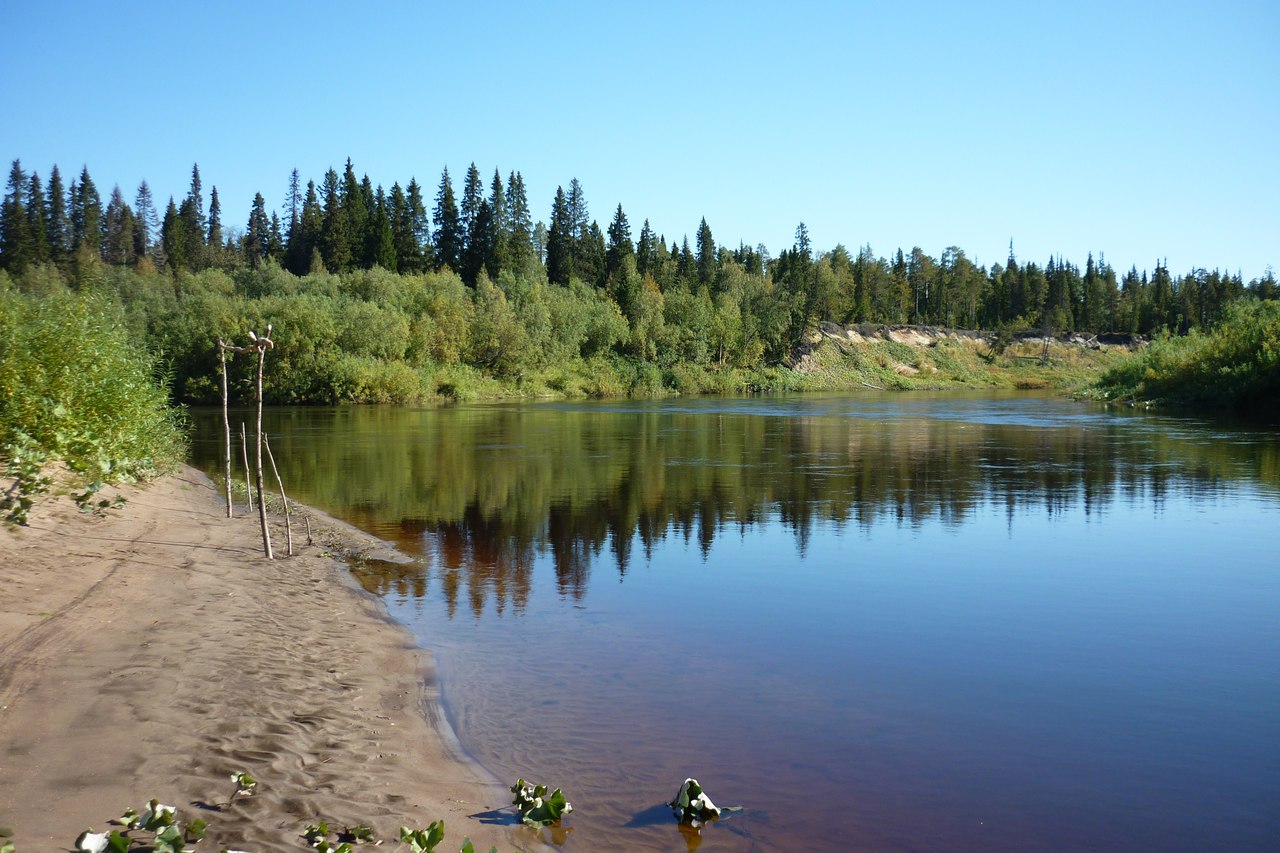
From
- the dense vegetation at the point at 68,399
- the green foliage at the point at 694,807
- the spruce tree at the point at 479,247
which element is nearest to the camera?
the green foliage at the point at 694,807

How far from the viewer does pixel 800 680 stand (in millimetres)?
10719

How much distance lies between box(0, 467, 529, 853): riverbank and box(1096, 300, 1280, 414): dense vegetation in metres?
58.4

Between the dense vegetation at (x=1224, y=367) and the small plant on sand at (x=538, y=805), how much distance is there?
2360 inches

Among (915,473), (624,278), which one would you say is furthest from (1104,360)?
(915,473)

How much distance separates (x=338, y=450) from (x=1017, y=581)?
1060 inches

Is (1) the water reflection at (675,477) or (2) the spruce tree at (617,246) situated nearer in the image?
(1) the water reflection at (675,477)

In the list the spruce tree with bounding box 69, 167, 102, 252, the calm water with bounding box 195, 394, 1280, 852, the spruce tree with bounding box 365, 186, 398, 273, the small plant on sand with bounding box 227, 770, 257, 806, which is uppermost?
the spruce tree with bounding box 69, 167, 102, 252

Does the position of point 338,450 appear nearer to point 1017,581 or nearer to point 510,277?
point 1017,581

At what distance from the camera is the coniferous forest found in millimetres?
70625

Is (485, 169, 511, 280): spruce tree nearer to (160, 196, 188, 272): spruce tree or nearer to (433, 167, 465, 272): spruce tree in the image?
(433, 167, 465, 272): spruce tree

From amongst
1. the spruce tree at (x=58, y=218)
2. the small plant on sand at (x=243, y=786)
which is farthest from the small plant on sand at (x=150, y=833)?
the spruce tree at (x=58, y=218)

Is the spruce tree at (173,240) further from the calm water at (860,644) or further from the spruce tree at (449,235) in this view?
the calm water at (860,644)

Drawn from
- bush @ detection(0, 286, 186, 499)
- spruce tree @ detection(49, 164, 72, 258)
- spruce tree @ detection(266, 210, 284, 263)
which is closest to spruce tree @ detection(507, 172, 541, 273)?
spruce tree @ detection(266, 210, 284, 263)

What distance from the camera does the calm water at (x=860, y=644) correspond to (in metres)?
7.75
